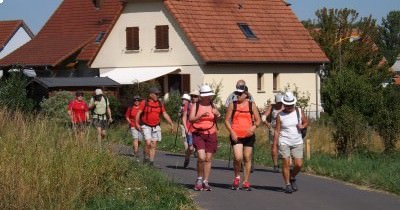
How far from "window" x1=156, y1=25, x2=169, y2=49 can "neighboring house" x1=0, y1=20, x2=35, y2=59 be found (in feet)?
80.6

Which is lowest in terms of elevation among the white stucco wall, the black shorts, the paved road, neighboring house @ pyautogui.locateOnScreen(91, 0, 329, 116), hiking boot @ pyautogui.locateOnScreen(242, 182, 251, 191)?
the paved road

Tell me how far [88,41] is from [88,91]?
12.3 meters

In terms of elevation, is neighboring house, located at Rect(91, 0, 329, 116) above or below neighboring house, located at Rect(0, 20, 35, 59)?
below

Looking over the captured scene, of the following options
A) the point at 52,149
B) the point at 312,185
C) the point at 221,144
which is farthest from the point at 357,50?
the point at 52,149

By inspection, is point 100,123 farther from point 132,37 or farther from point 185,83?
point 132,37

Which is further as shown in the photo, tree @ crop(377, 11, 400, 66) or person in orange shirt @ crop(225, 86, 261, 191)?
tree @ crop(377, 11, 400, 66)

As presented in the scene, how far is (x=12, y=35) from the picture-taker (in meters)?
70.0

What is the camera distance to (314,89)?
5178cm

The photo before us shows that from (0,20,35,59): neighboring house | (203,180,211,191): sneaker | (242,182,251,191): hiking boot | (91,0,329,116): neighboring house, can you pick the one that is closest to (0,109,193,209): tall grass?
(203,180,211,191): sneaker

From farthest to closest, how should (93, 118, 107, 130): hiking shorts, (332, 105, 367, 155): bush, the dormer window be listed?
the dormer window → (93, 118, 107, 130): hiking shorts → (332, 105, 367, 155): bush

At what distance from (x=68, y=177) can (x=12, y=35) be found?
59458 millimetres

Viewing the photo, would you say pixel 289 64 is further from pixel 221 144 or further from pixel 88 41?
pixel 221 144

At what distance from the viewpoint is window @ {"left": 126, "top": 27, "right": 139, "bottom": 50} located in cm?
4806

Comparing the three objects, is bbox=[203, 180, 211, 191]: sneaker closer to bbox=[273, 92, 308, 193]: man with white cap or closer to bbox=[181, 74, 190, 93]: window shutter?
bbox=[273, 92, 308, 193]: man with white cap
